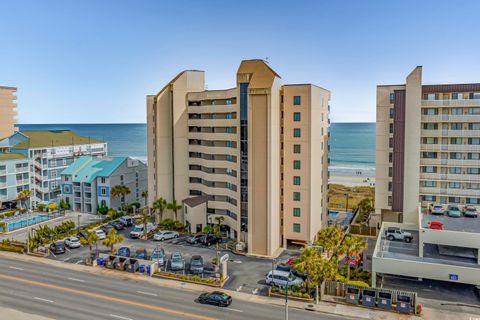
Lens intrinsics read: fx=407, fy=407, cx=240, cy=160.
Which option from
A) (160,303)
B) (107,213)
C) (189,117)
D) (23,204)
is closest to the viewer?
(160,303)

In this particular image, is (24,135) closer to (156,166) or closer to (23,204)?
(23,204)

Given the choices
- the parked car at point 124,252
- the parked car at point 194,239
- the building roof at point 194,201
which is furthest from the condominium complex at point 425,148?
the parked car at point 124,252

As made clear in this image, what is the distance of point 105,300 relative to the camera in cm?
4206

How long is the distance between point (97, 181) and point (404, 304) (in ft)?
205

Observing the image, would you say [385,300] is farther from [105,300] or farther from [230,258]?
[105,300]

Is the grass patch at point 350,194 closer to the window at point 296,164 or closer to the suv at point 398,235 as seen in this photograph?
the suv at point 398,235

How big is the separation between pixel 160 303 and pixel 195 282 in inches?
246

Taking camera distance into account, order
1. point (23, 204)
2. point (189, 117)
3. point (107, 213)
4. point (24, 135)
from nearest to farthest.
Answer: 1. point (189, 117)
2. point (107, 213)
3. point (23, 204)
4. point (24, 135)

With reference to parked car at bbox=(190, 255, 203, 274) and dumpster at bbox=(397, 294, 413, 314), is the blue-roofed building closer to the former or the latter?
parked car at bbox=(190, 255, 203, 274)

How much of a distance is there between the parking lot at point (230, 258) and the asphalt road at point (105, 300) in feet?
14.9

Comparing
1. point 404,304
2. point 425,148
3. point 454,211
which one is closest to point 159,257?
point 404,304

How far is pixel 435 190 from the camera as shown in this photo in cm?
6303

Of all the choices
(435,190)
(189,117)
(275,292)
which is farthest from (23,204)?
(435,190)

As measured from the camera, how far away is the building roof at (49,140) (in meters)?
93.6
